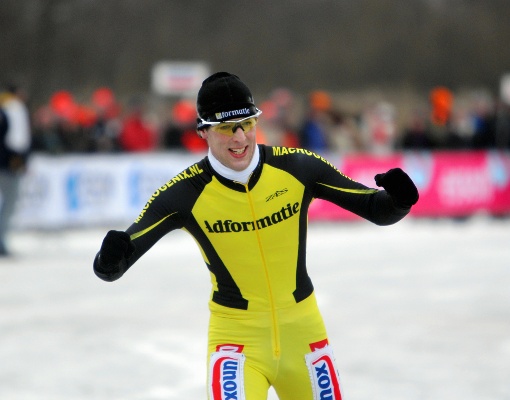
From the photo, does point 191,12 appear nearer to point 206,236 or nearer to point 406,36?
point 406,36

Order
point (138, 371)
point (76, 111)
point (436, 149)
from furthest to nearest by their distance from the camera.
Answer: point (76, 111), point (436, 149), point (138, 371)

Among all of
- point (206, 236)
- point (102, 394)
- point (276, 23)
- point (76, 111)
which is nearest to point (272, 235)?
point (206, 236)

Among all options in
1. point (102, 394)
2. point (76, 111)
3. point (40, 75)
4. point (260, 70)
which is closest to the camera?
point (102, 394)

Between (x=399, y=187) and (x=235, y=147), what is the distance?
2.11 ft

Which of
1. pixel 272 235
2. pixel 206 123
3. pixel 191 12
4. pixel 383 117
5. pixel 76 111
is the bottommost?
pixel 272 235

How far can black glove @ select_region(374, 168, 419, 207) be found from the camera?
3779 millimetres

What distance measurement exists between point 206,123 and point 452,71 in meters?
36.1

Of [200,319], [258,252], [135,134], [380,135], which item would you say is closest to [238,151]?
[258,252]

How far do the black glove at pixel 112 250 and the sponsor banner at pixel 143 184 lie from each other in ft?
33.6

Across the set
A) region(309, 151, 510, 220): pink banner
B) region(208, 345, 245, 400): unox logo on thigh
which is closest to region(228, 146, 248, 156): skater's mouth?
region(208, 345, 245, 400): unox logo on thigh

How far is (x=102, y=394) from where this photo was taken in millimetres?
6145

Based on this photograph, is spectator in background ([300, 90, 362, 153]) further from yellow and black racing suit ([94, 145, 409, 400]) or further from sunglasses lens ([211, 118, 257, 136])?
sunglasses lens ([211, 118, 257, 136])

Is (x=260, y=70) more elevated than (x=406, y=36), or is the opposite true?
(x=406, y=36)

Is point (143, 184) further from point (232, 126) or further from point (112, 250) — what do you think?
point (112, 250)
